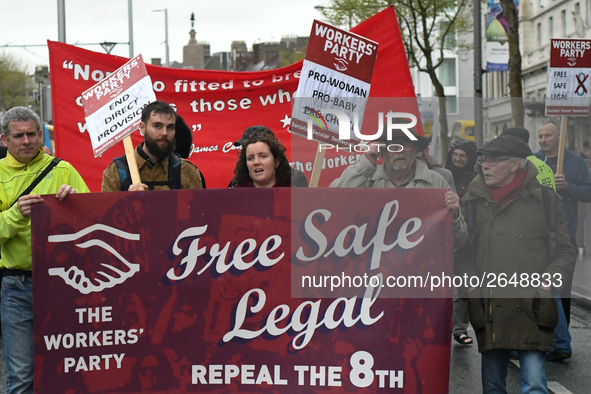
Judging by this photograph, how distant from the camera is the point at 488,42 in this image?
32.3m

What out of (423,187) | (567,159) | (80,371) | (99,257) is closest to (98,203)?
(99,257)

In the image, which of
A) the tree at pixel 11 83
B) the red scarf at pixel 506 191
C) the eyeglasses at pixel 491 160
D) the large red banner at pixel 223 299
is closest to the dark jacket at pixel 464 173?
the eyeglasses at pixel 491 160

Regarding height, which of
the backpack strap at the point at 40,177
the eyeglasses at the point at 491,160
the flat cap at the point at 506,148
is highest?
the flat cap at the point at 506,148

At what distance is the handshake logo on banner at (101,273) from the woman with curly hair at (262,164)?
33.3 inches

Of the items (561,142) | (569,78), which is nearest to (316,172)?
(561,142)

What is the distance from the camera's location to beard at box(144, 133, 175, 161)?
209 inches

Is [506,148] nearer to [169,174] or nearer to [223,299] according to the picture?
[223,299]

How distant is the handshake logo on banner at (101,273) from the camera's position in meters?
4.60

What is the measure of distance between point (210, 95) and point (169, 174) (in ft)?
10.7

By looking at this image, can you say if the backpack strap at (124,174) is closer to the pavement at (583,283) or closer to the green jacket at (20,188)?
the green jacket at (20,188)

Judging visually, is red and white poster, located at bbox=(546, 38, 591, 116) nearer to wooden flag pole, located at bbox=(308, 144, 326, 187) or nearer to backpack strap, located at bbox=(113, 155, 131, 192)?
→ wooden flag pole, located at bbox=(308, 144, 326, 187)

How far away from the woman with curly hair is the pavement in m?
5.63

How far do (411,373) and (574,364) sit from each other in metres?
3.13

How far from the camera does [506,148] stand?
4887 millimetres
